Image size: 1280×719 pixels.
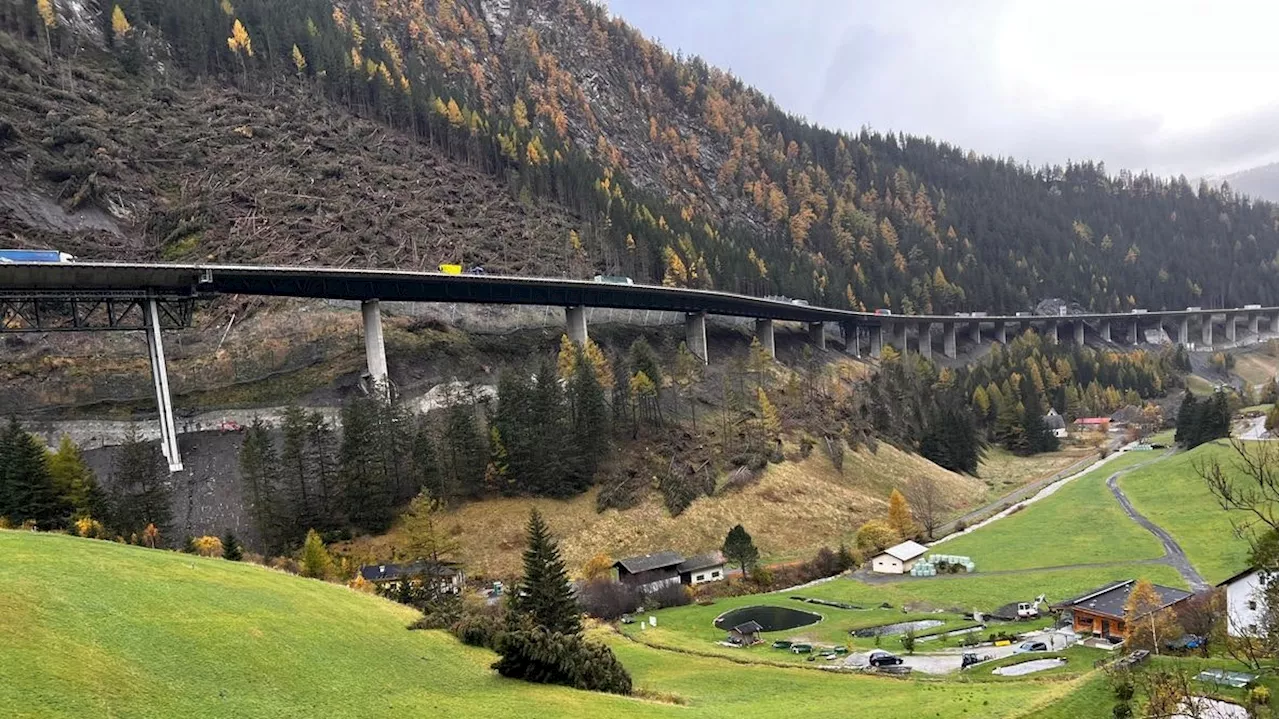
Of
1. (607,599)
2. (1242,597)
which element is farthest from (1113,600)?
(607,599)

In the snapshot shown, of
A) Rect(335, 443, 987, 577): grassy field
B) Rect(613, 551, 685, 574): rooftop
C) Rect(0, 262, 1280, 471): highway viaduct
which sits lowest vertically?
Rect(613, 551, 685, 574): rooftop

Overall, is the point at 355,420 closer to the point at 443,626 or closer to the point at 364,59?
the point at 443,626

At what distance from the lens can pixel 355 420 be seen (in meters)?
72.9

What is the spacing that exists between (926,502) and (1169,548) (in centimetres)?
2536

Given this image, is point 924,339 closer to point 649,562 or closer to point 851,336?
point 851,336

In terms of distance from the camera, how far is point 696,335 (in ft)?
404

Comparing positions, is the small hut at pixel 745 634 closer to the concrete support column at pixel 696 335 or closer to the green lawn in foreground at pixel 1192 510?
the green lawn in foreground at pixel 1192 510

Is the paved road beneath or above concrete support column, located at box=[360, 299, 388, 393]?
beneath

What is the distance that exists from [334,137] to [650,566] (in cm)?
11575

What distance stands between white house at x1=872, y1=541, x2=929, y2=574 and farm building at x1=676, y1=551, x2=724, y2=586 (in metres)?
14.0

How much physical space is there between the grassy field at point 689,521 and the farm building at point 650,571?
16.5 feet

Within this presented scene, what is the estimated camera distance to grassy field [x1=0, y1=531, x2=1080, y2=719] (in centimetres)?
1730

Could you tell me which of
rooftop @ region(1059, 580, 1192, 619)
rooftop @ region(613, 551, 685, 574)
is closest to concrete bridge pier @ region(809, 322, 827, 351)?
rooftop @ region(613, 551, 685, 574)

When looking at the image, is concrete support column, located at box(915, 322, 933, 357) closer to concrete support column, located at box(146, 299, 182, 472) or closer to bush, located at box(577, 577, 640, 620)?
bush, located at box(577, 577, 640, 620)
